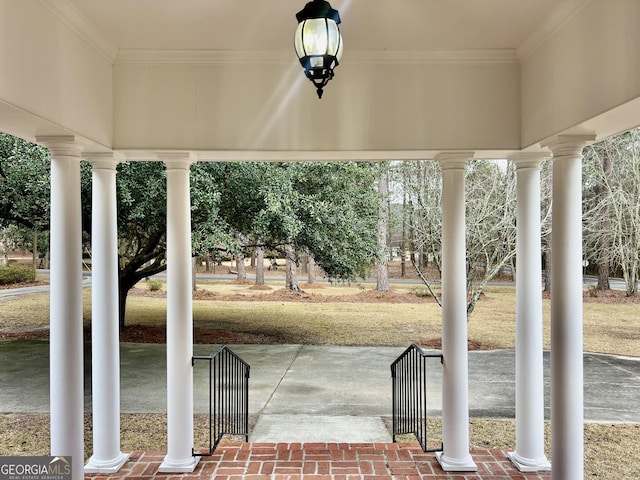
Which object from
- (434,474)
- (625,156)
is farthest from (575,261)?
(625,156)

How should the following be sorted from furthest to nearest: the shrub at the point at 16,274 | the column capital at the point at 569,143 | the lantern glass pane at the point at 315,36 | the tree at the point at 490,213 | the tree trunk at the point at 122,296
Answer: the shrub at the point at 16,274
the tree trunk at the point at 122,296
the tree at the point at 490,213
the column capital at the point at 569,143
the lantern glass pane at the point at 315,36

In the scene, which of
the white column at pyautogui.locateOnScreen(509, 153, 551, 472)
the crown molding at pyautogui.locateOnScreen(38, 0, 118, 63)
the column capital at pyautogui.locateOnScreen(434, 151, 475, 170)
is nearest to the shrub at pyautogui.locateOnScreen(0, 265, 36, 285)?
the crown molding at pyautogui.locateOnScreen(38, 0, 118, 63)

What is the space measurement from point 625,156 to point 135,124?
1184 centimetres

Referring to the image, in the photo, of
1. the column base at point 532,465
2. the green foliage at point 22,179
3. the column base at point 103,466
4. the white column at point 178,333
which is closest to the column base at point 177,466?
the white column at point 178,333

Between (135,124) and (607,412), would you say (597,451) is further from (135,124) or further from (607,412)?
(135,124)

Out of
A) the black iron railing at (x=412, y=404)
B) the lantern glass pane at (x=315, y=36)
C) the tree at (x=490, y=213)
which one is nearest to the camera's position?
the lantern glass pane at (x=315, y=36)

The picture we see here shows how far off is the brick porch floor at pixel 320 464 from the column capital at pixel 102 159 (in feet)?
9.47

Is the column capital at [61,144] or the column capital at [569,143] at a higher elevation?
the column capital at [61,144]

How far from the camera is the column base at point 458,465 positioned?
4406 mm

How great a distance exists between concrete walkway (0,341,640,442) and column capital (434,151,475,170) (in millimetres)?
3648

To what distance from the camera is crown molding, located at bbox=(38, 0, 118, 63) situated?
316 centimetres

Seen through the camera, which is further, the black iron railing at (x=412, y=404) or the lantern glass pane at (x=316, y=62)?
the black iron railing at (x=412, y=404)

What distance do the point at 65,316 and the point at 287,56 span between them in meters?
2.85

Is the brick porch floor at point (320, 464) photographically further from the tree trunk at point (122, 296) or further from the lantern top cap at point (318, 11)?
the tree trunk at point (122, 296)
